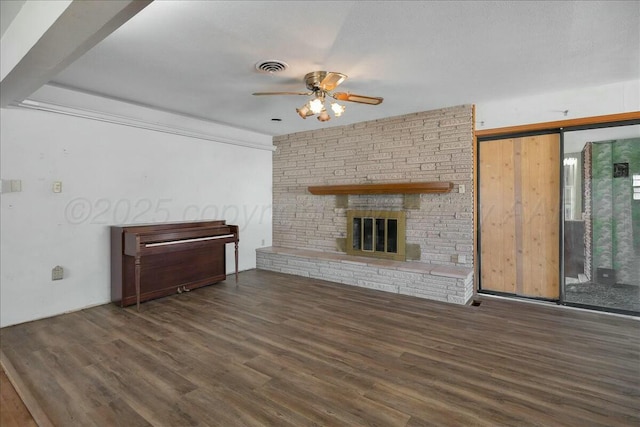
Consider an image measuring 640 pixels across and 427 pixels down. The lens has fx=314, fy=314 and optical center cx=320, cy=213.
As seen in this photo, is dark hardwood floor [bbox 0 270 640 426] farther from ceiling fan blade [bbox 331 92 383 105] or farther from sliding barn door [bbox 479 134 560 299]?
ceiling fan blade [bbox 331 92 383 105]

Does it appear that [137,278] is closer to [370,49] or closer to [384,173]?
[370,49]

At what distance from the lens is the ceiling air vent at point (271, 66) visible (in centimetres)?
273

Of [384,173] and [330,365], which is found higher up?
[384,173]

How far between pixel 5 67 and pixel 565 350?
4.63m

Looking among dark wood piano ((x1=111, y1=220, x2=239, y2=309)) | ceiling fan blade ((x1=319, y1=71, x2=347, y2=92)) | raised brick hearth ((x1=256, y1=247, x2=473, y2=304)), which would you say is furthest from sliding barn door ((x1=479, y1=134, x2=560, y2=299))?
dark wood piano ((x1=111, y1=220, x2=239, y2=309))

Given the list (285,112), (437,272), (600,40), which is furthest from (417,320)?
(285,112)

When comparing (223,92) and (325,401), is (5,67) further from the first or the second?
(325,401)

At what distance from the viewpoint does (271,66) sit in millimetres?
2807

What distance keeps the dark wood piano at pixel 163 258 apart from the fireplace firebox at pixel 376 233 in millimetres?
1805

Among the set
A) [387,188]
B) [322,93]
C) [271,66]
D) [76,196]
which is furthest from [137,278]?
[387,188]

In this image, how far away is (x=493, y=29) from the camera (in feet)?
7.39

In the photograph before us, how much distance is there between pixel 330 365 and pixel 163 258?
2689 millimetres

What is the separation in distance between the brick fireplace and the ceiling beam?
11.9 ft

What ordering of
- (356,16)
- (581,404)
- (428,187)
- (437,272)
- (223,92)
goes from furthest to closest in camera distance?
(428,187), (437,272), (223,92), (356,16), (581,404)
